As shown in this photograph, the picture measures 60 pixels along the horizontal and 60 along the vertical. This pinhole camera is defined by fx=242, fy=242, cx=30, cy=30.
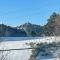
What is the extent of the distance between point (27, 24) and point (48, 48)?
0.73 metres

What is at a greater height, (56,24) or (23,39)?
(56,24)

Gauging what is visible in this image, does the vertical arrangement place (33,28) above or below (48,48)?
above

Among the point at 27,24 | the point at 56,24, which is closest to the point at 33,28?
the point at 27,24

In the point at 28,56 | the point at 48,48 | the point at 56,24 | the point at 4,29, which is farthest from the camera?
the point at 56,24

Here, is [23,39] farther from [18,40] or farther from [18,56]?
[18,56]

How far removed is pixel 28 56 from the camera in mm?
4852

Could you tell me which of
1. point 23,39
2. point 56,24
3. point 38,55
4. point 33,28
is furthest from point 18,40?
point 56,24

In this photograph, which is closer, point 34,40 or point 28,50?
point 28,50

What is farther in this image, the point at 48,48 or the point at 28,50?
the point at 48,48

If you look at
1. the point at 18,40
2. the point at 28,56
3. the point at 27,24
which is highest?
the point at 27,24

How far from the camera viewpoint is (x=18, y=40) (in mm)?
5629

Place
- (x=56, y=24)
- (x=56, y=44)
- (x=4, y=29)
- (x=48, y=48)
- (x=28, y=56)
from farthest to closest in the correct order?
(x=56, y=24) < (x=56, y=44) < (x=48, y=48) < (x=28, y=56) < (x=4, y=29)

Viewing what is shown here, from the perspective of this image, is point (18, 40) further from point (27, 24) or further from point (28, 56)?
point (28, 56)

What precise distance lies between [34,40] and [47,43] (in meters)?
0.31
